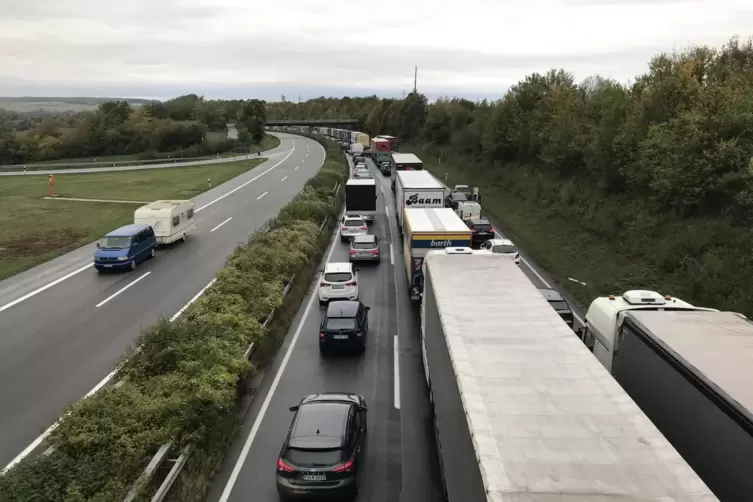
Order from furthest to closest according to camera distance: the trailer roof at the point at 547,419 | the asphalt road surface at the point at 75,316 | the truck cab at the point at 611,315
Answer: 1. the asphalt road surface at the point at 75,316
2. the truck cab at the point at 611,315
3. the trailer roof at the point at 547,419

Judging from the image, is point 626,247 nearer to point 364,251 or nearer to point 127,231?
point 364,251

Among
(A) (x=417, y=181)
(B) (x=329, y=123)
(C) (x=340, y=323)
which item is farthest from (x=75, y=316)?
(B) (x=329, y=123)

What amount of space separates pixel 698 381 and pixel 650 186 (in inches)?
910

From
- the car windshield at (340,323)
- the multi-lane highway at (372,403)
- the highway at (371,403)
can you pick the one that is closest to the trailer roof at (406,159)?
the multi-lane highway at (372,403)

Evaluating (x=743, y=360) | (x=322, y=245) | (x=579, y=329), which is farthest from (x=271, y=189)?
(x=743, y=360)

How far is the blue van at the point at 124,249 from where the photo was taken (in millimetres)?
25172

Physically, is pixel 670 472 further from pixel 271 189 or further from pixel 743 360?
pixel 271 189

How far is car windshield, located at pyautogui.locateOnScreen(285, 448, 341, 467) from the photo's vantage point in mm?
9797

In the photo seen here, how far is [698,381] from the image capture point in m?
8.36

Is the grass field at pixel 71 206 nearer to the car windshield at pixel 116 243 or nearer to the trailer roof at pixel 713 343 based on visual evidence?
the car windshield at pixel 116 243

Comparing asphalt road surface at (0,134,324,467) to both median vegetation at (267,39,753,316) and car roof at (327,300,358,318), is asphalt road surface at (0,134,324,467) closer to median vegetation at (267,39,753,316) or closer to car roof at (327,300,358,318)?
car roof at (327,300,358,318)

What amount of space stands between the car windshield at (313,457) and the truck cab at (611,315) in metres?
6.67

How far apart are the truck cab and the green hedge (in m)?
8.66

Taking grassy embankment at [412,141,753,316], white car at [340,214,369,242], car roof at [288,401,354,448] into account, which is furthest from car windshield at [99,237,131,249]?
grassy embankment at [412,141,753,316]
